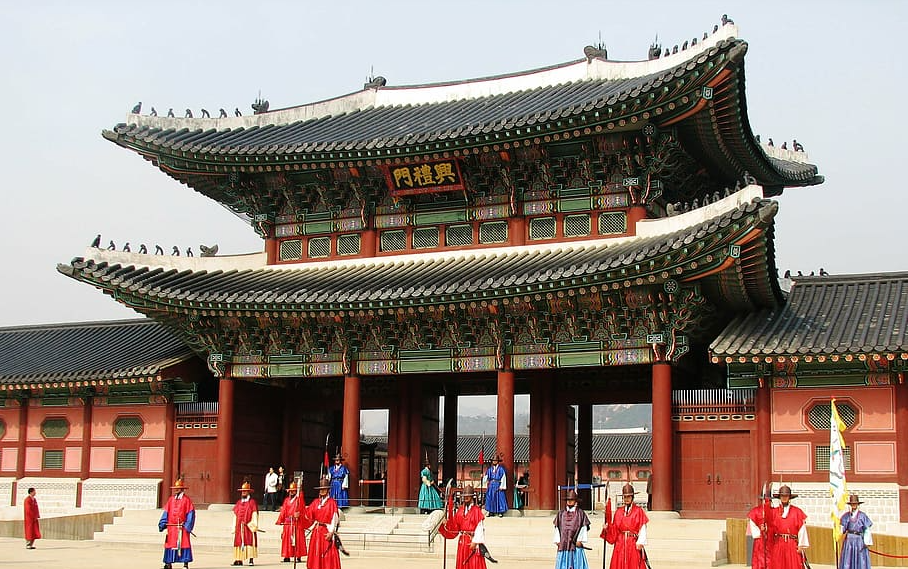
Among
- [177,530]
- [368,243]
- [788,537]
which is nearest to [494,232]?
[368,243]

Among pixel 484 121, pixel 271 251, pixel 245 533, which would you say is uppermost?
pixel 484 121

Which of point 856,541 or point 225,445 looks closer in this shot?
point 856,541

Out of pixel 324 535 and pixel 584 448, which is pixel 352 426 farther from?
pixel 324 535

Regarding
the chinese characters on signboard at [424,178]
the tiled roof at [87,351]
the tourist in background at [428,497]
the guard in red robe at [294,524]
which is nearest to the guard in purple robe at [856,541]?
the guard in red robe at [294,524]

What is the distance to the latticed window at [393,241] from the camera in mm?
28234

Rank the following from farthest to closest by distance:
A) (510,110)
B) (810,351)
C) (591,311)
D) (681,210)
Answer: (510,110) < (681,210) < (591,311) < (810,351)

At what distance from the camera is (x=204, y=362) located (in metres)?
29.5

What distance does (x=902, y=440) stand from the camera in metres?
22.4

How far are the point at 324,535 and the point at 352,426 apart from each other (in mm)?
8361

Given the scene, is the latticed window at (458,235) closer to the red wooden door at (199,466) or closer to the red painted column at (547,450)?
the red painted column at (547,450)

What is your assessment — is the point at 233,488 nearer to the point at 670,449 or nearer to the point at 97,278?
the point at 97,278

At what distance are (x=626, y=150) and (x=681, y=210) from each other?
6.92ft

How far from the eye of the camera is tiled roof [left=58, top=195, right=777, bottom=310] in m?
22.2

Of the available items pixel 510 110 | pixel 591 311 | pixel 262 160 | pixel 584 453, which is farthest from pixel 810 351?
pixel 262 160
